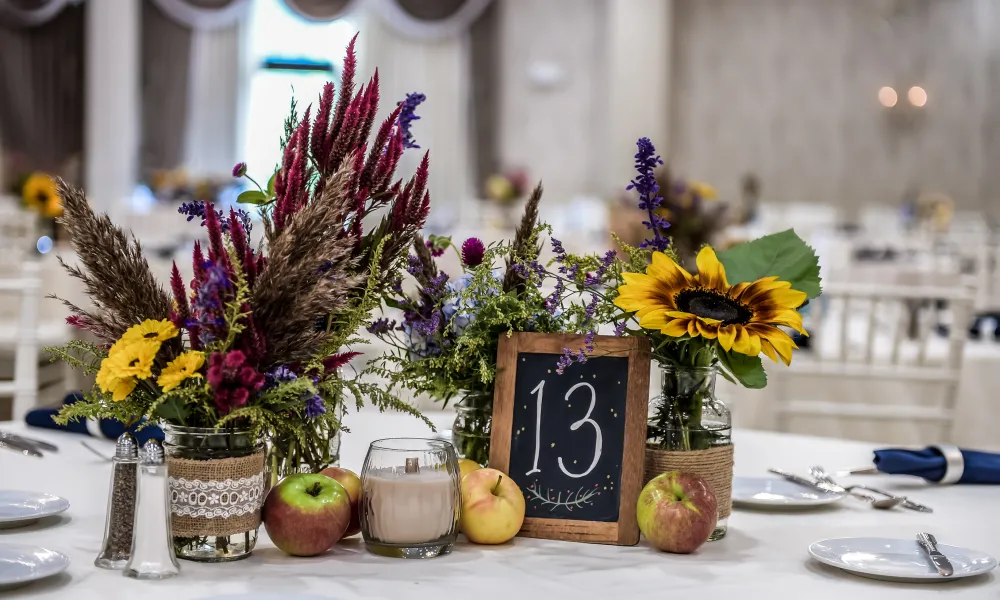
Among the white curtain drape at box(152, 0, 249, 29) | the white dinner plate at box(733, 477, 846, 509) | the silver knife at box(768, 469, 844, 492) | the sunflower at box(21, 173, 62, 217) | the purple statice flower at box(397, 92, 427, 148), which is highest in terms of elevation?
the white curtain drape at box(152, 0, 249, 29)

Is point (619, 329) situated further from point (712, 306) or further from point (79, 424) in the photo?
point (79, 424)

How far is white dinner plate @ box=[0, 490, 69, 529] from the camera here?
3.29ft

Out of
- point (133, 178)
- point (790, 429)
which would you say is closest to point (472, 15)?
point (133, 178)

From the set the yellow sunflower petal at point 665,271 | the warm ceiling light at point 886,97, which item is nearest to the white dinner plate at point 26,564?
the yellow sunflower petal at point 665,271

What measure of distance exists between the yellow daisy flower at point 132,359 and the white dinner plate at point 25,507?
0.26 metres

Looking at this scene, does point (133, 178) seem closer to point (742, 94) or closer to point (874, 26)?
point (742, 94)

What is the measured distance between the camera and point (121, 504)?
2.72 ft

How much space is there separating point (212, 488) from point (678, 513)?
14.9 inches

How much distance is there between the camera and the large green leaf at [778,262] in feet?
3.32

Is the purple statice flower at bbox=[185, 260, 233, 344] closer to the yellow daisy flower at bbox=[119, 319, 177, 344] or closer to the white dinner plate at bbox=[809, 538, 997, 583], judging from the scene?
the yellow daisy flower at bbox=[119, 319, 177, 344]

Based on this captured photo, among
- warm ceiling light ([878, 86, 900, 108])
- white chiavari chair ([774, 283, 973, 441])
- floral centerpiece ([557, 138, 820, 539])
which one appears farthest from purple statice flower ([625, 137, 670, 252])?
warm ceiling light ([878, 86, 900, 108])

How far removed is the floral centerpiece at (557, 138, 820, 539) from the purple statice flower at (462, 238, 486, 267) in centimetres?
9

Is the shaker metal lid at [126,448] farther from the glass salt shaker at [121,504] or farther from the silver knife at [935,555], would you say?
the silver knife at [935,555]

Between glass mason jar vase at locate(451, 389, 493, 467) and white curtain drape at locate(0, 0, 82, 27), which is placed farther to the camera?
white curtain drape at locate(0, 0, 82, 27)
